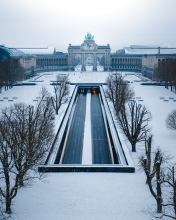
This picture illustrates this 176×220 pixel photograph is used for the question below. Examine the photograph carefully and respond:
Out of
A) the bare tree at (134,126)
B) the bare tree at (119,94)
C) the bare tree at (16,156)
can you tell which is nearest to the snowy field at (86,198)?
the bare tree at (16,156)

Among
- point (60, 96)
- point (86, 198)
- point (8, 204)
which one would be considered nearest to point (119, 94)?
point (60, 96)

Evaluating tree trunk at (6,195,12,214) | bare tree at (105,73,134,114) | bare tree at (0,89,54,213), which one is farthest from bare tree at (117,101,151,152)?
tree trunk at (6,195,12,214)

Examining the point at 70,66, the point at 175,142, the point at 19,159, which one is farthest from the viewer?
the point at 70,66

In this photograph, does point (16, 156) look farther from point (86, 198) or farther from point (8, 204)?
point (86, 198)

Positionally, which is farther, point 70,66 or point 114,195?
point 70,66

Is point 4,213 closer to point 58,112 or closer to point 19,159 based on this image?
point 19,159

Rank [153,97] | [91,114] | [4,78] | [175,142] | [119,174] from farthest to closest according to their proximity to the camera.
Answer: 1. [4,78]
2. [153,97]
3. [91,114]
4. [175,142]
5. [119,174]

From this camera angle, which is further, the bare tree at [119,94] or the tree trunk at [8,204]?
the bare tree at [119,94]

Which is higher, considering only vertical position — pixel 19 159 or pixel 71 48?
pixel 71 48

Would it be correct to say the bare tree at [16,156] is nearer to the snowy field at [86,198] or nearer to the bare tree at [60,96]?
the snowy field at [86,198]

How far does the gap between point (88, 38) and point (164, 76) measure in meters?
95.2

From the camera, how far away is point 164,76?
268ft

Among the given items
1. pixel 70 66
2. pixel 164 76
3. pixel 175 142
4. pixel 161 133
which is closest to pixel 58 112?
pixel 161 133

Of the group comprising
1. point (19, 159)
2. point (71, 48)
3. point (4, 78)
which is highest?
point (71, 48)
